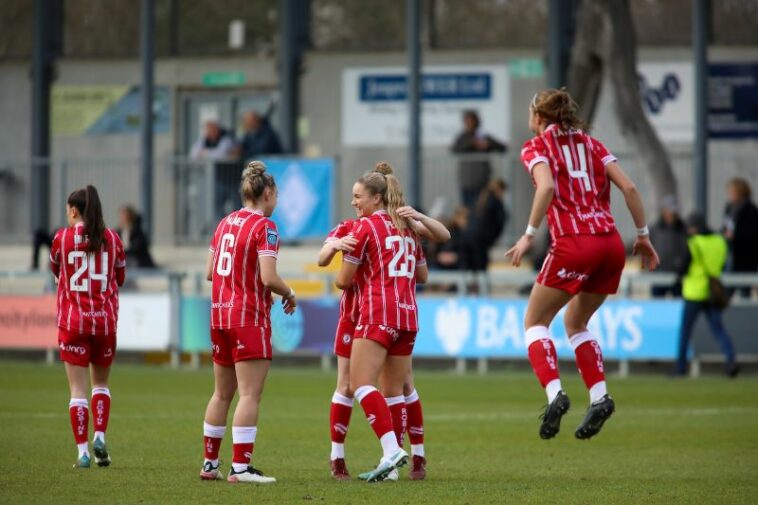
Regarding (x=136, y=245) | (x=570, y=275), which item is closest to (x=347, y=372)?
(x=570, y=275)

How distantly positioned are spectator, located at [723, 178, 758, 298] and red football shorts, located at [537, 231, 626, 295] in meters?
12.8

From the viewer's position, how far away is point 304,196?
2823cm

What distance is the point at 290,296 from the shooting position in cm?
1043

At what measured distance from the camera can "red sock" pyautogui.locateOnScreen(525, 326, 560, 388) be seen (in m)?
10.7

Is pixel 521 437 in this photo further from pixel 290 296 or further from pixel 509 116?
pixel 509 116

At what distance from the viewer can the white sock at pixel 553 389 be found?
10492 mm

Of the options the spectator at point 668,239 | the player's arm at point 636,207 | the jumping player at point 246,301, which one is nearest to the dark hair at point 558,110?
the player's arm at point 636,207

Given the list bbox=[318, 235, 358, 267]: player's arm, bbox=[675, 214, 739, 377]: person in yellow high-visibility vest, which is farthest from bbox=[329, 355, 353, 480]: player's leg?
bbox=[675, 214, 739, 377]: person in yellow high-visibility vest

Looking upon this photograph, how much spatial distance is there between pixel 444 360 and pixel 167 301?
4.25 meters

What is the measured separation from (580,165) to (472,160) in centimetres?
1732

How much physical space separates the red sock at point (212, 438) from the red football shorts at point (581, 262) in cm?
232

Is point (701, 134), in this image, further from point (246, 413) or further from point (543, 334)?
point (246, 413)

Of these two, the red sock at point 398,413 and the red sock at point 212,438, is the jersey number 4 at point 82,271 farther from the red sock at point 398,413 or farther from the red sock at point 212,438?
the red sock at point 398,413

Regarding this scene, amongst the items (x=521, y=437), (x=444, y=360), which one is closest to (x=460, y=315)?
(x=444, y=360)
